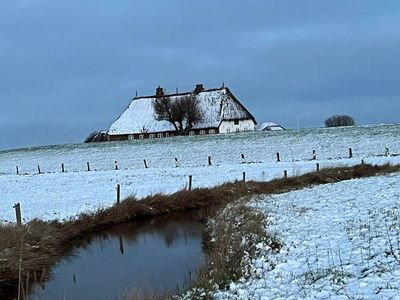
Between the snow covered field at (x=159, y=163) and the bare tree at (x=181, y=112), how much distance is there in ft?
51.9

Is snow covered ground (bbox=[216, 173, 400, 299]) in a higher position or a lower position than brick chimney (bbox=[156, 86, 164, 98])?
lower

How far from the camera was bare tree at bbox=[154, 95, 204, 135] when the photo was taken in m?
79.7

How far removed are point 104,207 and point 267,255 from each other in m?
12.0

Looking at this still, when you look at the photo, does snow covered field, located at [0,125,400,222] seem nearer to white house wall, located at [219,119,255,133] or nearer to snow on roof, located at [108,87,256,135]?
snow on roof, located at [108,87,256,135]

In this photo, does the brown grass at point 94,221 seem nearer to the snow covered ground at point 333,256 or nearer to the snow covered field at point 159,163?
the snow covered field at point 159,163

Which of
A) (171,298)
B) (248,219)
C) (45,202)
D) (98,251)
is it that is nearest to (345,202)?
(248,219)

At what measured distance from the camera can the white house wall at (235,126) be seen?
80188 millimetres

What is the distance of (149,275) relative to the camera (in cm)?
1323

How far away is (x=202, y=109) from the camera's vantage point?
81.7m

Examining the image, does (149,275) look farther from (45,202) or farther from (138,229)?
(45,202)

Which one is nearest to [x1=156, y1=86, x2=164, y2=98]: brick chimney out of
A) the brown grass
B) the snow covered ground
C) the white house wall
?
the white house wall

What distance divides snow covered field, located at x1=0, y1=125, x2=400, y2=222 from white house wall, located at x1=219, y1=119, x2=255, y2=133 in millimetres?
17412

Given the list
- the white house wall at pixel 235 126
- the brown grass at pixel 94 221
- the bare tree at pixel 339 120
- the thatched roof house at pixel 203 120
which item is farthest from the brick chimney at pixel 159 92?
the brown grass at pixel 94 221

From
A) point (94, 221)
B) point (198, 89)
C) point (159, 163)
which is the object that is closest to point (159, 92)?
point (198, 89)
